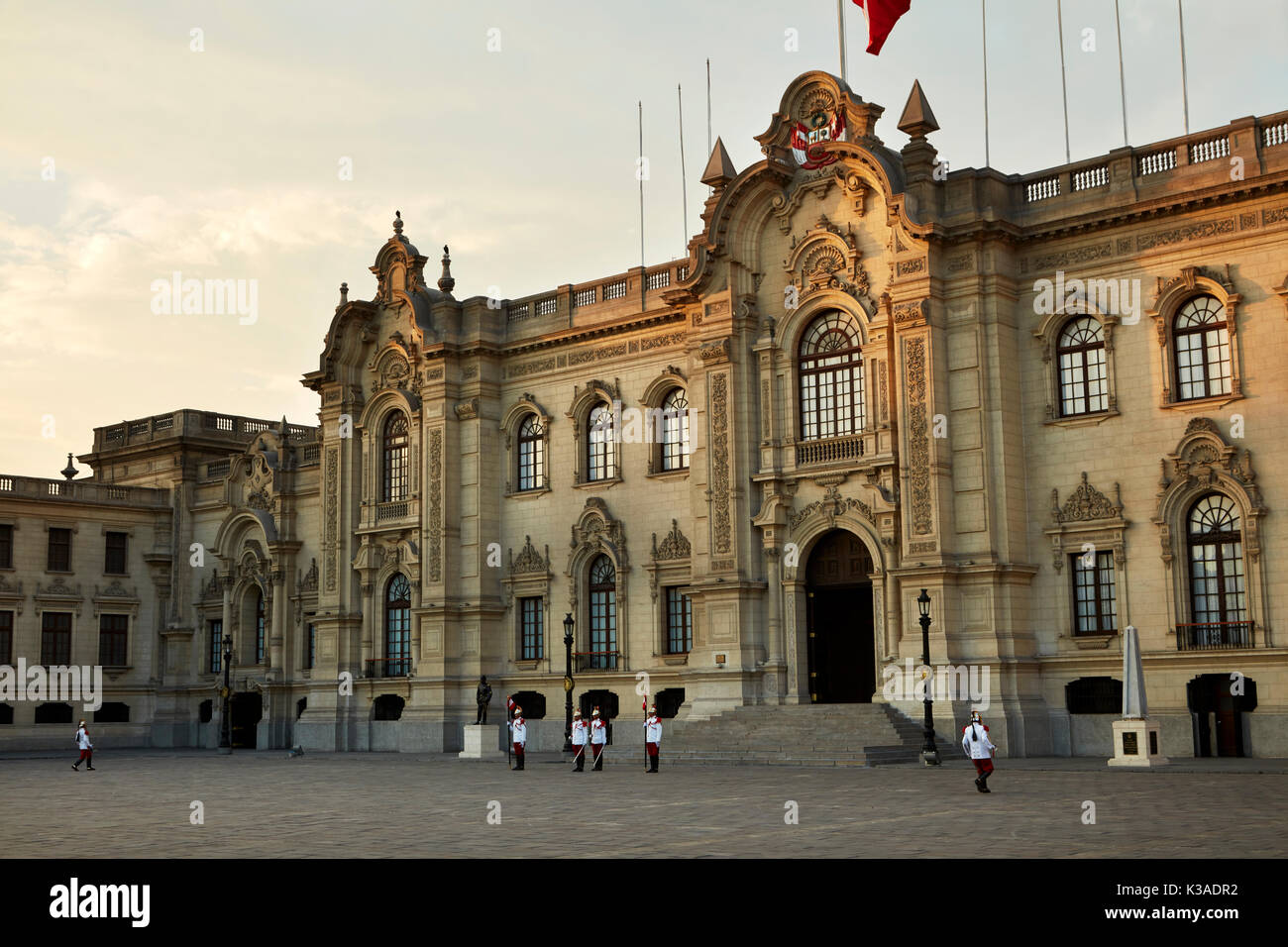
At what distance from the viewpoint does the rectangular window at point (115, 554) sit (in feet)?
191

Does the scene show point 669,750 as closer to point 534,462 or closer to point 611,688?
point 611,688

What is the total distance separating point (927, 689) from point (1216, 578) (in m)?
7.02

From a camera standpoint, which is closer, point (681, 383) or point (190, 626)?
point (681, 383)

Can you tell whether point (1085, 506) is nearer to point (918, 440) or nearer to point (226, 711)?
point (918, 440)

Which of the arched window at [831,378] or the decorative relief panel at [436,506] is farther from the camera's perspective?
the decorative relief panel at [436,506]

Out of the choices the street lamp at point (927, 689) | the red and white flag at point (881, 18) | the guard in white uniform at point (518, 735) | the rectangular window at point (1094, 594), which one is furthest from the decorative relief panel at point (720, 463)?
the red and white flag at point (881, 18)

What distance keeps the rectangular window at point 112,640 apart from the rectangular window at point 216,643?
12.7 ft

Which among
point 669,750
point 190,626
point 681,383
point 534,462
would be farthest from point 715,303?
point 190,626

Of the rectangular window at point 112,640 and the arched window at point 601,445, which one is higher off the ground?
the arched window at point 601,445

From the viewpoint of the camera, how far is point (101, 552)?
5784cm

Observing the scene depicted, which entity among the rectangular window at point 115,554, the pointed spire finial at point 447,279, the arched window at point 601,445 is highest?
the pointed spire finial at point 447,279

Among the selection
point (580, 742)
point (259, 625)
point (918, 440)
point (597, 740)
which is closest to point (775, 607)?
point (918, 440)

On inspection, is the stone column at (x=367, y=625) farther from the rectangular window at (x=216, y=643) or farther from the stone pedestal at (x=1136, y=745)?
the stone pedestal at (x=1136, y=745)
